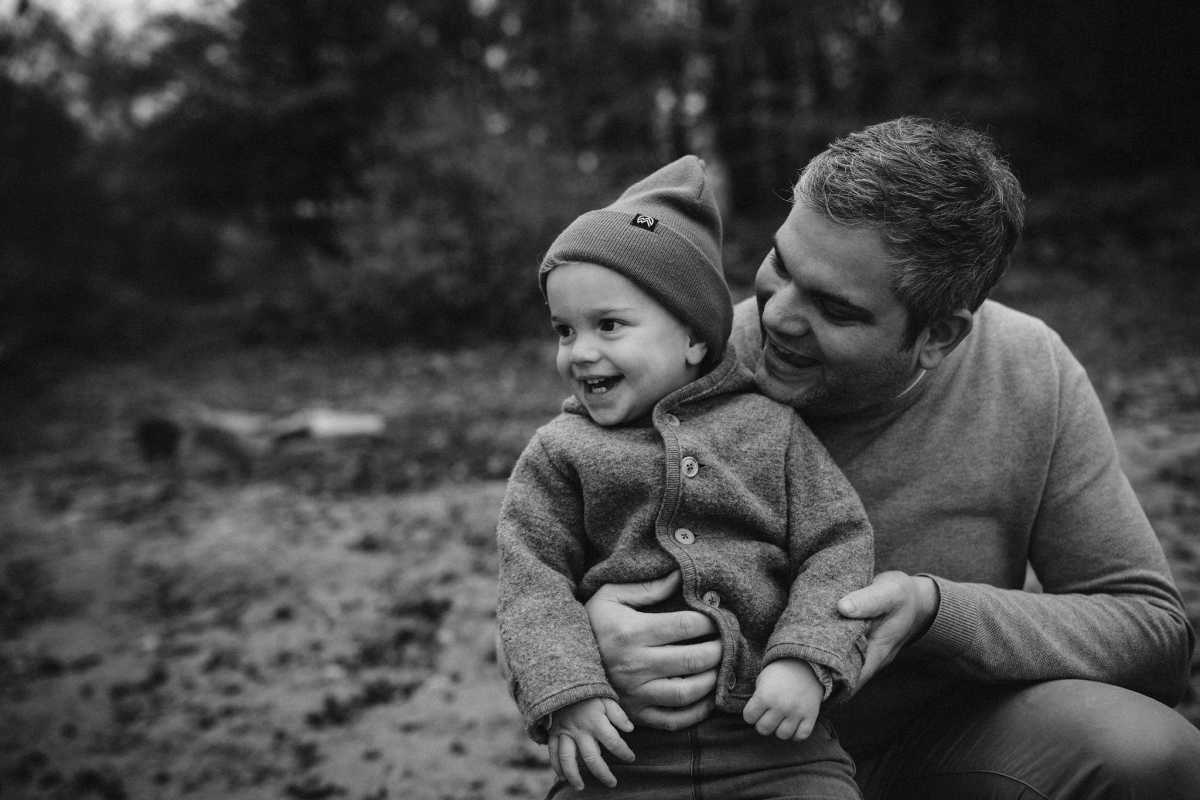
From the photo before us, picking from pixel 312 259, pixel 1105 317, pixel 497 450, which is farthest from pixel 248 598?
pixel 312 259

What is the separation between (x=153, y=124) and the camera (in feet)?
52.9

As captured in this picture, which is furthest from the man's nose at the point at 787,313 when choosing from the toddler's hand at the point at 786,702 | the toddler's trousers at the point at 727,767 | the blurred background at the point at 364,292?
the blurred background at the point at 364,292

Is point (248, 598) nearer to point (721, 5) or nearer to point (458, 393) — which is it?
point (458, 393)

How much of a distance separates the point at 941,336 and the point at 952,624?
59 cm

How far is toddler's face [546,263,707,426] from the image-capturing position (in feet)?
6.52

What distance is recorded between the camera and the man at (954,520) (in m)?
1.81

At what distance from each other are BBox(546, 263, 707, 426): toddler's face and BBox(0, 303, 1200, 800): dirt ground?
2.08 m

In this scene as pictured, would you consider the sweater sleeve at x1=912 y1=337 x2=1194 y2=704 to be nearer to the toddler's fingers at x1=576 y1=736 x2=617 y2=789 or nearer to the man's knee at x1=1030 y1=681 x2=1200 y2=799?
the man's knee at x1=1030 y1=681 x2=1200 y2=799

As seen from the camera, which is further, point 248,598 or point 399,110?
point 399,110

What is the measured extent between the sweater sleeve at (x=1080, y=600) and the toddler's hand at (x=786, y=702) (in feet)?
1.01

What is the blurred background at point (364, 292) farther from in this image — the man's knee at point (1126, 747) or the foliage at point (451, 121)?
the man's knee at point (1126, 747)

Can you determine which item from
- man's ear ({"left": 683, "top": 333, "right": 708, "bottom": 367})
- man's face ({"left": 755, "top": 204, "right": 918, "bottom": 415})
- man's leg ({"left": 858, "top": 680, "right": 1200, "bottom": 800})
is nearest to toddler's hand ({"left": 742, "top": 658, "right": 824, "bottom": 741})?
man's leg ({"left": 858, "top": 680, "right": 1200, "bottom": 800})

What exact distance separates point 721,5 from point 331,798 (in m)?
16.1

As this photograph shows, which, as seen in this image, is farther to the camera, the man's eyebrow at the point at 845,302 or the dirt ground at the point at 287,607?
the dirt ground at the point at 287,607
